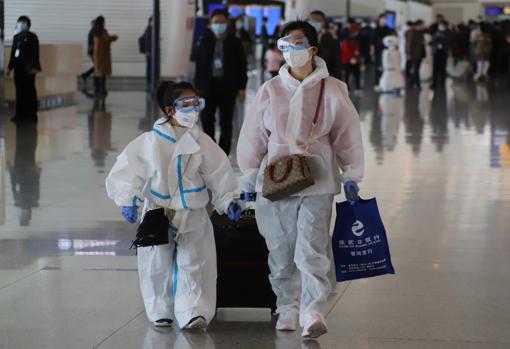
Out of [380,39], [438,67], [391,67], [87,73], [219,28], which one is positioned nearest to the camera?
[219,28]

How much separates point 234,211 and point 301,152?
0.44 metres

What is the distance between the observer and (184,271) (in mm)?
6098

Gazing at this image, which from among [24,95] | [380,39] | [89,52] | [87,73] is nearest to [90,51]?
[89,52]

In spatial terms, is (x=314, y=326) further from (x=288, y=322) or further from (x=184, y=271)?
(x=184, y=271)

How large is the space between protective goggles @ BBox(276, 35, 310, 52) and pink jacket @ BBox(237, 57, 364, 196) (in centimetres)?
12

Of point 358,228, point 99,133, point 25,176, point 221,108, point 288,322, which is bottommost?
point 99,133

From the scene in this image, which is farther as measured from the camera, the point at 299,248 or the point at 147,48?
the point at 147,48

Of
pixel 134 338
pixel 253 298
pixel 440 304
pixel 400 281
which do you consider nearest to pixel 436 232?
pixel 400 281

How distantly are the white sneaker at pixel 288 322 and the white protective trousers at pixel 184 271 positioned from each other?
34 centimetres

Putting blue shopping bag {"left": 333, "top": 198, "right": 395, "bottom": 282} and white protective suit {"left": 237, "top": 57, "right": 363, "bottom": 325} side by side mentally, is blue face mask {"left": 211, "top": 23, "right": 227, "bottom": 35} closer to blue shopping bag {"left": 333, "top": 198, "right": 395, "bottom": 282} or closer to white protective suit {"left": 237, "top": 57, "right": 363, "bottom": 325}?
white protective suit {"left": 237, "top": 57, "right": 363, "bottom": 325}

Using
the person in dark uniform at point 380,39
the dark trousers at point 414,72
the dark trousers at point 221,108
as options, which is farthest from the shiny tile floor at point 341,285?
the dark trousers at point 414,72

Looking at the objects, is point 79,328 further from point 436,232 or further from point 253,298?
point 436,232

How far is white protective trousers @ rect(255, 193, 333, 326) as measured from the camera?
19.3ft

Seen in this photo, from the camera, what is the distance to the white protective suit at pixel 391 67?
30.4m
